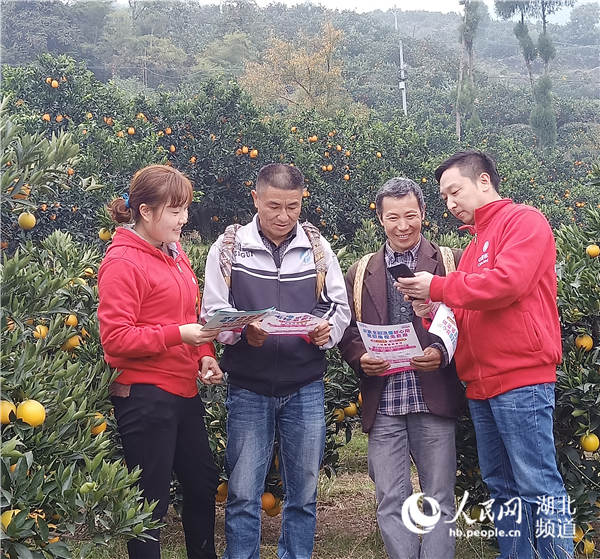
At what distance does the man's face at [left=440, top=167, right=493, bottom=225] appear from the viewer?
9.91 feet

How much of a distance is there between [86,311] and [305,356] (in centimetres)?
109

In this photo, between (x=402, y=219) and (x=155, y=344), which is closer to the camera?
(x=155, y=344)

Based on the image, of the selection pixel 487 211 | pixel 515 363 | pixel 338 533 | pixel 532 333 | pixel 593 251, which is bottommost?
pixel 338 533

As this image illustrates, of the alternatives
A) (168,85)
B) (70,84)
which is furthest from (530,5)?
(70,84)

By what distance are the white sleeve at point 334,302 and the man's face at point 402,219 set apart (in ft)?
0.93

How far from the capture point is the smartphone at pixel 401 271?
2861 mm

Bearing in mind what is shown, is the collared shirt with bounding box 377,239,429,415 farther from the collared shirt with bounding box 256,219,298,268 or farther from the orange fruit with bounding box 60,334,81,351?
the orange fruit with bounding box 60,334,81,351

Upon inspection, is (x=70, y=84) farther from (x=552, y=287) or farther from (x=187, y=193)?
(x=552, y=287)

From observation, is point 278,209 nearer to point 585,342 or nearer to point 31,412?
point 31,412

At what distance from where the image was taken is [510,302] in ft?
9.02

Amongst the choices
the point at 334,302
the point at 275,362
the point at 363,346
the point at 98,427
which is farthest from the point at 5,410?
the point at 363,346

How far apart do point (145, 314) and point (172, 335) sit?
5.9 inches

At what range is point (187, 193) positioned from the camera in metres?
2.79

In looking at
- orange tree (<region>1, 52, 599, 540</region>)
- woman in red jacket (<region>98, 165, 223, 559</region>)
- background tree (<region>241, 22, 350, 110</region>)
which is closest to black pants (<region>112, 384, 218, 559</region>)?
woman in red jacket (<region>98, 165, 223, 559</region>)
